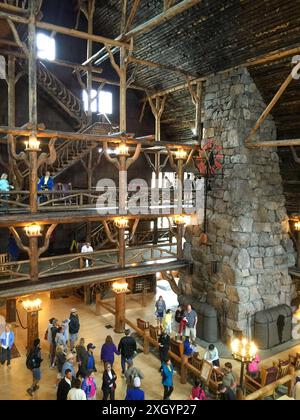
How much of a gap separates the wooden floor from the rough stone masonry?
7.00ft

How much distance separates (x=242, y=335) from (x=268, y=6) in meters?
10.4

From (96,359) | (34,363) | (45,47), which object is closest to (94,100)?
(45,47)

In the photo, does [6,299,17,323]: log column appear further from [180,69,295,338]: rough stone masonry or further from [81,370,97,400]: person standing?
[180,69,295,338]: rough stone masonry

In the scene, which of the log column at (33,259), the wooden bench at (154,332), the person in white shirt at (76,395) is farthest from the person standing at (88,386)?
the wooden bench at (154,332)

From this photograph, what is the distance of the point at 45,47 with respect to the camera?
51.4 ft

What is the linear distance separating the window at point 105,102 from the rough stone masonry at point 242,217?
660cm

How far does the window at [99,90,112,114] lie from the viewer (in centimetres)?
1791

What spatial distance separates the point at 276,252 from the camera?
12.8 metres

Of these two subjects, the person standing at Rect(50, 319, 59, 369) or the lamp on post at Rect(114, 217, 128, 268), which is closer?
the person standing at Rect(50, 319, 59, 369)

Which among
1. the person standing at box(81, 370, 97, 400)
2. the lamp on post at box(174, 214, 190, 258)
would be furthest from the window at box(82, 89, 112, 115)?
the person standing at box(81, 370, 97, 400)

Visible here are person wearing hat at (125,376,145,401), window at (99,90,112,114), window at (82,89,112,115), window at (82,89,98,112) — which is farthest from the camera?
window at (99,90,112,114)

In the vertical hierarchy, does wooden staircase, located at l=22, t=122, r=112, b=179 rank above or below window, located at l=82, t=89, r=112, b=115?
below

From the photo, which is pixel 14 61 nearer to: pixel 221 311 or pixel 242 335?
pixel 221 311

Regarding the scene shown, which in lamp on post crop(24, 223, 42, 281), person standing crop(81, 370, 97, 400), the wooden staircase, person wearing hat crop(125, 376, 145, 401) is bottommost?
person standing crop(81, 370, 97, 400)
